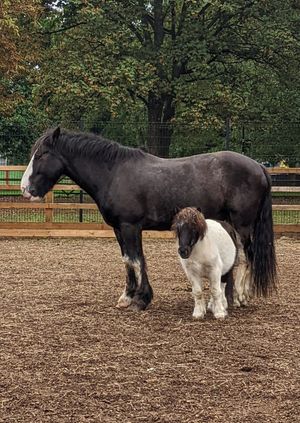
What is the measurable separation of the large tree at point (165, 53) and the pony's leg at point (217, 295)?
11.7 metres

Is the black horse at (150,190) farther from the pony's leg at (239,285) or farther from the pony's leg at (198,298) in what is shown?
the pony's leg at (198,298)

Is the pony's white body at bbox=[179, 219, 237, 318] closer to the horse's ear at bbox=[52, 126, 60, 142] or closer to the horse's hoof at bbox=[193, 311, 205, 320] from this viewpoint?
the horse's hoof at bbox=[193, 311, 205, 320]

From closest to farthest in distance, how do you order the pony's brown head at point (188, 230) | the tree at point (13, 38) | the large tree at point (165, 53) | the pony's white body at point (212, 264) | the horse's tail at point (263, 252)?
the pony's brown head at point (188, 230) → the pony's white body at point (212, 264) → the horse's tail at point (263, 252) → the tree at point (13, 38) → the large tree at point (165, 53)

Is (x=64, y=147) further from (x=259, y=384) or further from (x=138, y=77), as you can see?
(x=138, y=77)

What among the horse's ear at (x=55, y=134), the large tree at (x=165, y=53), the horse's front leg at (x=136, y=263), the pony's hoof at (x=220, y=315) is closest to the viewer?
the pony's hoof at (x=220, y=315)

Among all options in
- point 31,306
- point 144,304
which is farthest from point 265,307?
point 31,306

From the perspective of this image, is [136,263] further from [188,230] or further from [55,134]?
[55,134]

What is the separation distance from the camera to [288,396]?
382 centimetres

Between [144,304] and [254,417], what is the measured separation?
2.99 meters

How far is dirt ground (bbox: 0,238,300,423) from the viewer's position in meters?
3.61

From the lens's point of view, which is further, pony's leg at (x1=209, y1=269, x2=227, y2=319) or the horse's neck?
the horse's neck

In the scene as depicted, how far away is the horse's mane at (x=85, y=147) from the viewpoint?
6707 mm

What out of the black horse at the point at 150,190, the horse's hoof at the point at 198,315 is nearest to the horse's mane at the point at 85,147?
the black horse at the point at 150,190

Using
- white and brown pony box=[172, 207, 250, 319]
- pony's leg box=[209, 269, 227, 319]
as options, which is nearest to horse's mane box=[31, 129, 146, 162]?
white and brown pony box=[172, 207, 250, 319]
